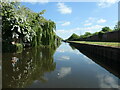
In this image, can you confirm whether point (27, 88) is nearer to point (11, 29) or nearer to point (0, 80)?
point (0, 80)

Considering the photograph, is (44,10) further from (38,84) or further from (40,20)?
(38,84)

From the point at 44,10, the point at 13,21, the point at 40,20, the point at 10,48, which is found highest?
the point at 44,10

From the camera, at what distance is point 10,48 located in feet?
49.6

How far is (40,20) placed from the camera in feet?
74.5

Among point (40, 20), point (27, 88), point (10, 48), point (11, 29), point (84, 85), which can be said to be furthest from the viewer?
point (40, 20)

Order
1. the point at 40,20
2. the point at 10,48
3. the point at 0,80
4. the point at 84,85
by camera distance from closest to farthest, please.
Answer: the point at 84,85, the point at 0,80, the point at 10,48, the point at 40,20

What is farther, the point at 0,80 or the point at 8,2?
the point at 8,2

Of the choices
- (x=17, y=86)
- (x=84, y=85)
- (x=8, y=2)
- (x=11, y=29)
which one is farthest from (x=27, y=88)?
(x=8, y=2)

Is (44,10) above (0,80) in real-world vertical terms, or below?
above


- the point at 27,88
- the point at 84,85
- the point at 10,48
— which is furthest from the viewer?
the point at 10,48

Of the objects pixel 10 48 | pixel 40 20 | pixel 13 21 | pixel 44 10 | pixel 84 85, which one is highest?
pixel 44 10

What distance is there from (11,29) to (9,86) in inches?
432

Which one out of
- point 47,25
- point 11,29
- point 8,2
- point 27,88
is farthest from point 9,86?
point 47,25

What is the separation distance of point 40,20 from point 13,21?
28.9ft
